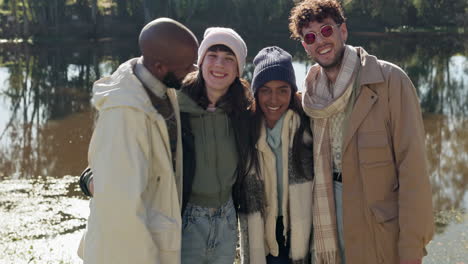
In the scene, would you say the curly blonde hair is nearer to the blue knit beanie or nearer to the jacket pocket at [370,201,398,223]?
the blue knit beanie

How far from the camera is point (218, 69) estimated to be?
2449 millimetres

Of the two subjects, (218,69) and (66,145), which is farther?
(66,145)

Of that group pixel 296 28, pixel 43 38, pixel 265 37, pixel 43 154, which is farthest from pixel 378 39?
pixel 296 28

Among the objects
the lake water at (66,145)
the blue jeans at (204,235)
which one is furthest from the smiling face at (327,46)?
the lake water at (66,145)

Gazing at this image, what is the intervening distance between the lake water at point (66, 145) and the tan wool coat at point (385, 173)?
3.10 m

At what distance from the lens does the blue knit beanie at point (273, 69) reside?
2.64 m

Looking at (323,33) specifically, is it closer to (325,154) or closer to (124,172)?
(325,154)

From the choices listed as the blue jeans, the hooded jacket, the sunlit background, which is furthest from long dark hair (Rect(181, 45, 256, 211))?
the sunlit background

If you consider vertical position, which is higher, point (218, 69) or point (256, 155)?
point (218, 69)

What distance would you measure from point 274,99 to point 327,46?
380 millimetres

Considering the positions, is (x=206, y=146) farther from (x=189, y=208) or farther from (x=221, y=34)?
(x=221, y=34)

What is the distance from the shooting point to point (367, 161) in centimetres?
241

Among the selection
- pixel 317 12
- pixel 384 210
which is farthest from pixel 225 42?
pixel 384 210

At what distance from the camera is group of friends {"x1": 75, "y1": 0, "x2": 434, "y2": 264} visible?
72.5 inches
